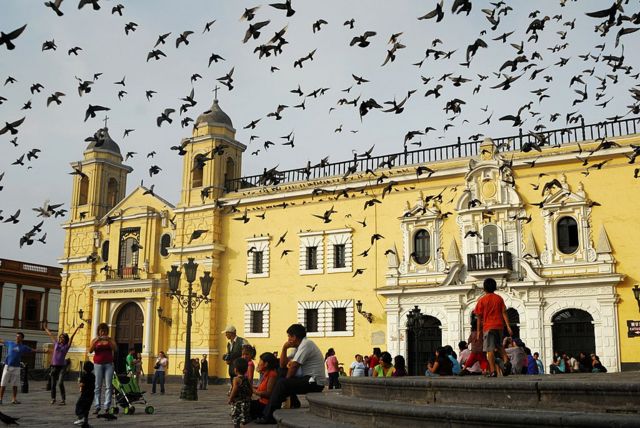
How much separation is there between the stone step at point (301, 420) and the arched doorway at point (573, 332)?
16433 millimetres

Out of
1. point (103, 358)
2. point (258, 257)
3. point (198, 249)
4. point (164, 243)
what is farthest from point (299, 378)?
point (164, 243)

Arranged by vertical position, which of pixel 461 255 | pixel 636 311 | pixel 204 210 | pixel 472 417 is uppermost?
pixel 204 210

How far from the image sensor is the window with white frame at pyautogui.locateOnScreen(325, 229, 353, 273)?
89.0 ft

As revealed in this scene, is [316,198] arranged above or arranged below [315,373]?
above

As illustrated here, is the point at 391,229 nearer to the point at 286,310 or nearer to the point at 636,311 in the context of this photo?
the point at 286,310

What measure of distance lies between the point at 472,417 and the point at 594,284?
18261 millimetres

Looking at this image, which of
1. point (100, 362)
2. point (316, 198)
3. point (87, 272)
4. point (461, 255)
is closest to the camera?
point (100, 362)

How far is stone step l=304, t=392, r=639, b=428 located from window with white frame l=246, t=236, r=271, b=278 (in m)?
20.6

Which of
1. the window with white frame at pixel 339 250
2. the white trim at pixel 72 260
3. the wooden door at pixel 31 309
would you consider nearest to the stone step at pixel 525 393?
the window with white frame at pixel 339 250

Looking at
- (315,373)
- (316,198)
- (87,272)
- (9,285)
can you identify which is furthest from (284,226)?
(9,285)

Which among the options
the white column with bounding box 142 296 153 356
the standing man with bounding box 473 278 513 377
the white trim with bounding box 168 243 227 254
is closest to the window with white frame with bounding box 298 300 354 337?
the white trim with bounding box 168 243 227 254

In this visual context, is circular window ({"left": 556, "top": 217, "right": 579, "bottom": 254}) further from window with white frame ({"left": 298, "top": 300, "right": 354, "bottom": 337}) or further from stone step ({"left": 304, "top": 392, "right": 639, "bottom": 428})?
stone step ({"left": 304, "top": 392, "right": 639, "bottom": 428})

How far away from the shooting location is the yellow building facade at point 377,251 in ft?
74.9

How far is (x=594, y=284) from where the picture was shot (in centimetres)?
2244
